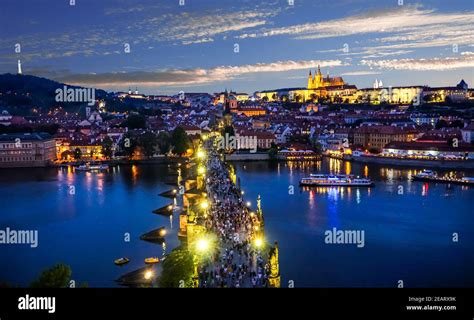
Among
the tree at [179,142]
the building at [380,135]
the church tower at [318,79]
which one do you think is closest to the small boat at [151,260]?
the tree at [179,142]

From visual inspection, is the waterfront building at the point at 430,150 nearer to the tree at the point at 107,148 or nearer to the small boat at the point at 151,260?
the tree at the point at 107,148

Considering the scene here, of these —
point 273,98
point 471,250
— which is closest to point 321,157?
point 471,250

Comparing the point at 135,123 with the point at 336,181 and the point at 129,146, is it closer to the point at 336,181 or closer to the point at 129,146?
the point at 129,146

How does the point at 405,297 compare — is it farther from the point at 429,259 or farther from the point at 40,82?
the point at 40,82

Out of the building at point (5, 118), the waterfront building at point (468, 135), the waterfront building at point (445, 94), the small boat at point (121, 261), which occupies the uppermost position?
the waterfront building at point (445, 94)

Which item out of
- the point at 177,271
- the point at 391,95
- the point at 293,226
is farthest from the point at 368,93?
the point at 177,271

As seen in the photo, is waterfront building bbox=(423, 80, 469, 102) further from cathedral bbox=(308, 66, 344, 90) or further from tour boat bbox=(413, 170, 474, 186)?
tour boat bbox=(413, 170, 474, 186)
